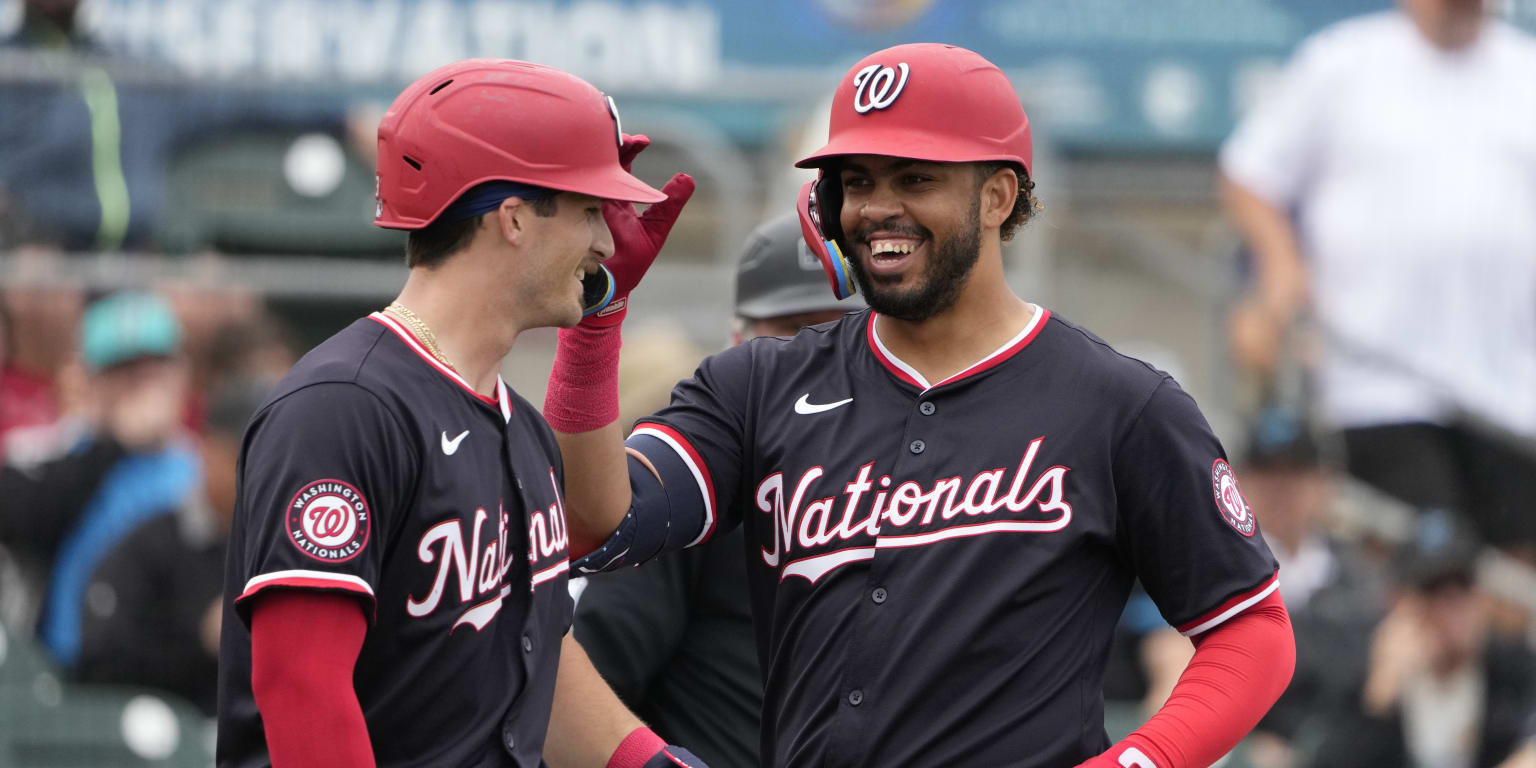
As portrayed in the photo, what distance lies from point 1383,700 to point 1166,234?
4.51 metres

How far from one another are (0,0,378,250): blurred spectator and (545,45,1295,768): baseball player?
406 cm

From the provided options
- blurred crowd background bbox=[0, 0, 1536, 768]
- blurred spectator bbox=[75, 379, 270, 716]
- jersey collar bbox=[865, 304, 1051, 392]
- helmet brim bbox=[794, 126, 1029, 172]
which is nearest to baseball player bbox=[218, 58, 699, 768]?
helmet brim bbox=[794, 126, 1029, 172]

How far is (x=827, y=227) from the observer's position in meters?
3.14

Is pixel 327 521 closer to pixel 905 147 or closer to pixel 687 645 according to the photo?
pixel 905 147

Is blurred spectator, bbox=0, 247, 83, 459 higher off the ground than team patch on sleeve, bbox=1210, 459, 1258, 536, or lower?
lower

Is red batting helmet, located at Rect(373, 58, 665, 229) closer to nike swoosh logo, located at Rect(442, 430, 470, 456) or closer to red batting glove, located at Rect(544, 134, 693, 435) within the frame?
red batting glove, located at Rect(544, 134, 693, 435)

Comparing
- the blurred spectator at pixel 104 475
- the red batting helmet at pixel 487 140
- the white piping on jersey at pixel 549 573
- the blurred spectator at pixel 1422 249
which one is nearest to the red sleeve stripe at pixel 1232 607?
the white piping on jersey at pixel 549 573

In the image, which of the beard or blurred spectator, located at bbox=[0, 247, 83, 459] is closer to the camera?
the beard

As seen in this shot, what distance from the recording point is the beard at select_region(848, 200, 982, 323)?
9.86 ft

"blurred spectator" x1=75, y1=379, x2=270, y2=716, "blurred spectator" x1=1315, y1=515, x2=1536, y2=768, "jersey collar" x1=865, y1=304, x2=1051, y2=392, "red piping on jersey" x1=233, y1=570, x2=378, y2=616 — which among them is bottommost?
"blurred spectator" x1=1315, y1=515, x2=1536, y2=768

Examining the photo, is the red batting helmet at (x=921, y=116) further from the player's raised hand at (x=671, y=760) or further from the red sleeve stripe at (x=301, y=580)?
the red sleeve stripe at (x=301, y=580)

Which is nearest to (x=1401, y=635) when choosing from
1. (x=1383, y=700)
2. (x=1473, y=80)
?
(x=1383, y=700)

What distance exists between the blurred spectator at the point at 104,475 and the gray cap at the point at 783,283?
284 centimetres

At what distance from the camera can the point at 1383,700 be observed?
632cm
